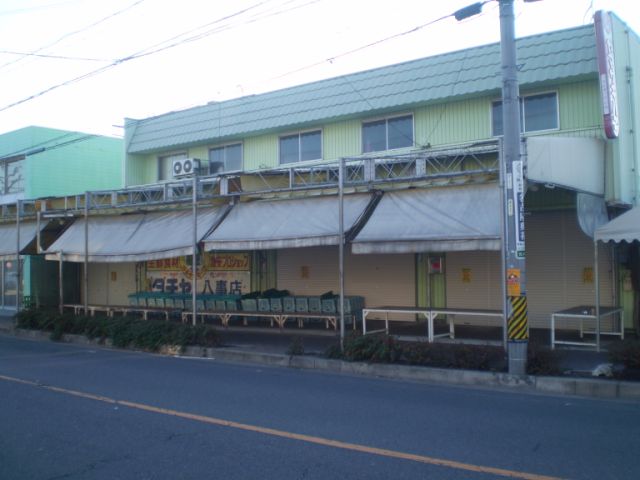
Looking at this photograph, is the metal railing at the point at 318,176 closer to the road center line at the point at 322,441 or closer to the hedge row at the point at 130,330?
the hedge row at the point at 130,330

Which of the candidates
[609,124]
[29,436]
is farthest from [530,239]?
[29,436]

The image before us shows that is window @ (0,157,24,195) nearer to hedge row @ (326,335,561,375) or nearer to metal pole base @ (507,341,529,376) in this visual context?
hedge row @ (326,335,561,375)

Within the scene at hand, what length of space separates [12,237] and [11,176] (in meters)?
6.34

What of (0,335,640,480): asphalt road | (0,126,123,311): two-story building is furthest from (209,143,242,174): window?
(0,335,640,480): asphalt road

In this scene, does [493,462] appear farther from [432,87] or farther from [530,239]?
[432,87]

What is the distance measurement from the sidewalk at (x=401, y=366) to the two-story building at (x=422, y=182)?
2.27 metres

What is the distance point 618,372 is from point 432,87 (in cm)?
935

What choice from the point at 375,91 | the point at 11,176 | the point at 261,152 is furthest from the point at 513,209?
the point at 11,176

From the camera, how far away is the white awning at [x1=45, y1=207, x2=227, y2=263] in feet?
51.1

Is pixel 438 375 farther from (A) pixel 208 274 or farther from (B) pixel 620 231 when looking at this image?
(A) pixel 208 274

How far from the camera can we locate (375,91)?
17688mm

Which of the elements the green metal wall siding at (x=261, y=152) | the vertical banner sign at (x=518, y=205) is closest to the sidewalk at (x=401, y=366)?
the vertical banner sign at (x=518, y=205)

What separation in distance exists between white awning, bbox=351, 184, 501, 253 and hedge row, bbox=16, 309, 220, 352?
4.62 metres

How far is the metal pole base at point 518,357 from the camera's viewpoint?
33.0 ft
